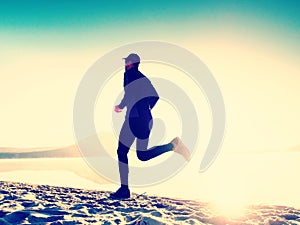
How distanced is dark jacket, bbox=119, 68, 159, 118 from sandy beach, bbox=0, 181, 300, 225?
152cm

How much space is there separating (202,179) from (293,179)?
2.38m

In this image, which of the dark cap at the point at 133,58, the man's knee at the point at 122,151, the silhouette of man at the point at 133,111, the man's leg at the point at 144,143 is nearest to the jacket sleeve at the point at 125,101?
the silhouette of man at the point at 133,111

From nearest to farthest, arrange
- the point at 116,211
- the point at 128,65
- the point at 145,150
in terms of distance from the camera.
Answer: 1. the point at 116,211
2. the point at 128,65
3. the point at 145,150

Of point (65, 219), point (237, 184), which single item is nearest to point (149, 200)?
point (65, 219)

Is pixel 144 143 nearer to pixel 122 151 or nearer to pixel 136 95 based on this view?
pixel 122 151

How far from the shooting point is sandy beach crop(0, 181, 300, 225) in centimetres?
427

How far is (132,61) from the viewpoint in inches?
235

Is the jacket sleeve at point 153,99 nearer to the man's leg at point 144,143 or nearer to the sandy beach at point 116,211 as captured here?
the man's leg at point 144,143

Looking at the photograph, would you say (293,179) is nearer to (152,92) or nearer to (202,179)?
(202,179)

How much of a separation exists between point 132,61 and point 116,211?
261 centimetres

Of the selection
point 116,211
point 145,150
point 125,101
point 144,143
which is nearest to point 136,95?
point 125,101

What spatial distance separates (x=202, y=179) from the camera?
8773 mm

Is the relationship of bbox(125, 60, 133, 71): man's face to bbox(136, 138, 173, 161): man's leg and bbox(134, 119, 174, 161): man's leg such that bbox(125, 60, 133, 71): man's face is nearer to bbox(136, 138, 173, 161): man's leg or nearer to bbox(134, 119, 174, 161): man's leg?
bbox(134, 119, 174, 161): man's leg

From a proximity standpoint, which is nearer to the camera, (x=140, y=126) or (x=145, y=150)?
(x=140, y=126)
